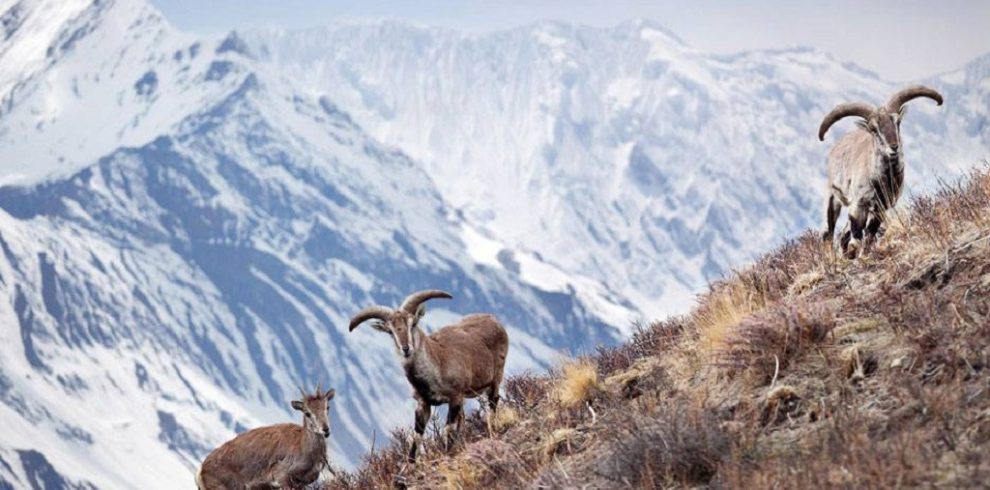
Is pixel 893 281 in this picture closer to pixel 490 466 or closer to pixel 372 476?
pixel 490 466

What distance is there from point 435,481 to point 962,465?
5.84 meters

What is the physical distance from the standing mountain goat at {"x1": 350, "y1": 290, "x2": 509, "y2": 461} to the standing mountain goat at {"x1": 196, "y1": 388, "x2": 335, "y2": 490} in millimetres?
1583

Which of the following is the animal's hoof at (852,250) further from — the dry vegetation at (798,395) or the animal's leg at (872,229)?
the dry vegetation at (798,395)

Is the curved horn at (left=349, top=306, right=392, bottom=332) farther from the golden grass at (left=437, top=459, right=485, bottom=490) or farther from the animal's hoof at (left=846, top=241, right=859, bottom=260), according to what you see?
the animal's hoof at (left=846, top=241, right=859, bottom=260)

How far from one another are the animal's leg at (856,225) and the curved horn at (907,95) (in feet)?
4.32

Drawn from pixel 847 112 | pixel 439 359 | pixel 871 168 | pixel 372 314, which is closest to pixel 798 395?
pixel 871 168

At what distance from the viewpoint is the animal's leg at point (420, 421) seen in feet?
46.0

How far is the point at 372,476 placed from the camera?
13.9 meters

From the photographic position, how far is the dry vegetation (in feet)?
26.6

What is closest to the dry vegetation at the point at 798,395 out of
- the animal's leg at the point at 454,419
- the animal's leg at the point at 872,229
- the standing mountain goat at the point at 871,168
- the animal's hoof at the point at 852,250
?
the animal's leg at the point at 454,419

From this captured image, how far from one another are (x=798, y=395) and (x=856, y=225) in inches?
221

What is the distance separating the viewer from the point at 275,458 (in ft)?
53.6

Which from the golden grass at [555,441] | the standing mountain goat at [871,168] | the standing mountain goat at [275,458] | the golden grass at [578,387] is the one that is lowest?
the golden grass at [555,441]

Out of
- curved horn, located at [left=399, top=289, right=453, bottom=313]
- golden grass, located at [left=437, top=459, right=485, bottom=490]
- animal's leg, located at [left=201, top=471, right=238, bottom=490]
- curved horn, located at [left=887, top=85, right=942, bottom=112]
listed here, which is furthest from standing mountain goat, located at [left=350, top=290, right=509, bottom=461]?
curved horn, located at [left=887, top=85, right=942, bottom=112]
